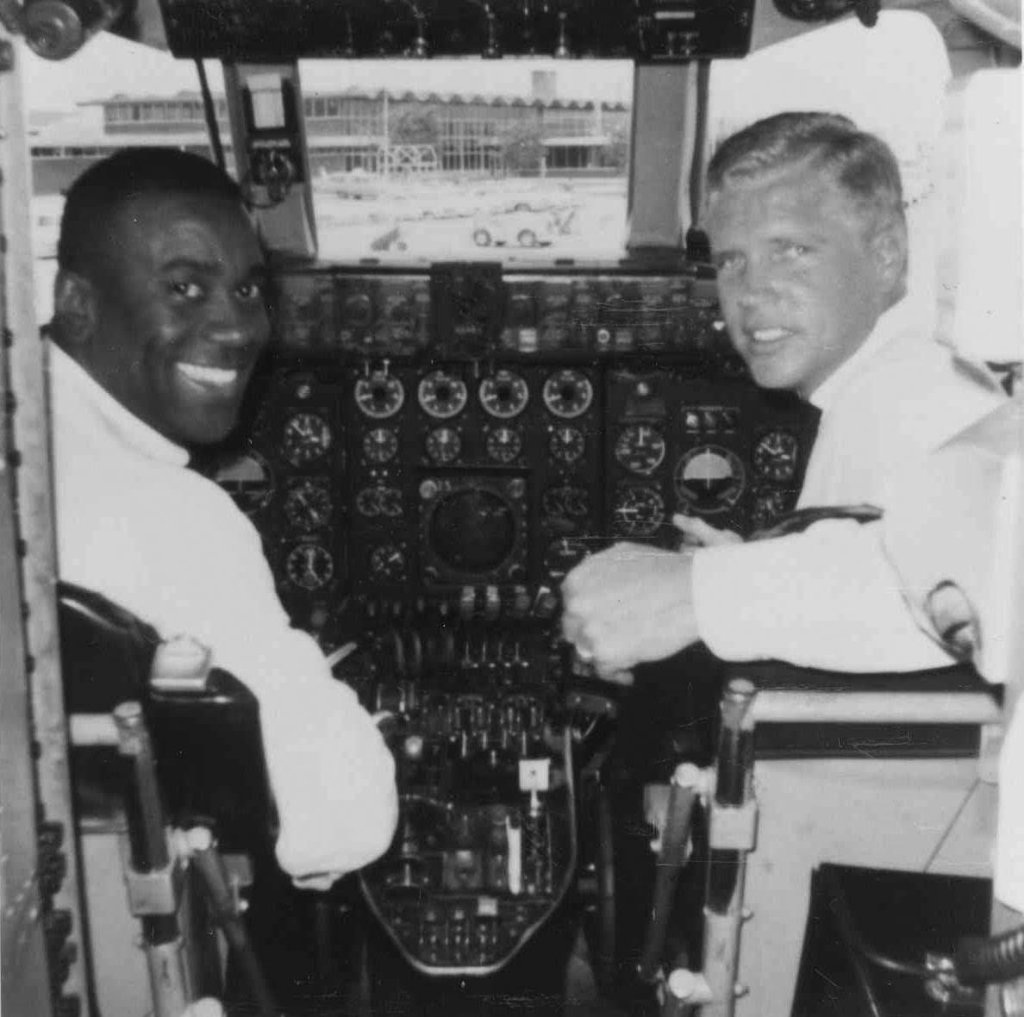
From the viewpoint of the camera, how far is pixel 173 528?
133 centimetres

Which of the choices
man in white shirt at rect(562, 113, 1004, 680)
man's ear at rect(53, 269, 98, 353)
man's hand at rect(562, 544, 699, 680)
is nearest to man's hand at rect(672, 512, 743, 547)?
man in white shirt at rect(562, 113, 1004, 680)

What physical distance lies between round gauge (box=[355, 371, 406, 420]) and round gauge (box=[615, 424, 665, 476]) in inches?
30.6

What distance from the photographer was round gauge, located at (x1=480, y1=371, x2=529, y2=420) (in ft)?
12.0

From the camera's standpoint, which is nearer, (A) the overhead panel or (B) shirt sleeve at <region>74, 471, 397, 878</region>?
(B) shirt sleeve at <region>74, 471, 397, 878</region>

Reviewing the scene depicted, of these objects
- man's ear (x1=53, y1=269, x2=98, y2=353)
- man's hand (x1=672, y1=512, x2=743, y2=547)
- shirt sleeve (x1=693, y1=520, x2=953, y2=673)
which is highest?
man's ear (x1=53, y1=269, x2=98, y2=353)

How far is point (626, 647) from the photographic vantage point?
1.34m

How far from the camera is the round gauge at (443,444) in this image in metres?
3.69

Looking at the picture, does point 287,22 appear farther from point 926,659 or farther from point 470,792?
point 926,659

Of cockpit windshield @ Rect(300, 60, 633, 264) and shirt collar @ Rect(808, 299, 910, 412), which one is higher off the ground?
cockpit windshield @ Rect(300, 60, 633, 264)

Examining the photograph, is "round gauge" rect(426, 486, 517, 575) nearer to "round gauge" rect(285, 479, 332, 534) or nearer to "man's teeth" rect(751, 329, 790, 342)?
"round gauge" rect(285, 479, 332, 534)

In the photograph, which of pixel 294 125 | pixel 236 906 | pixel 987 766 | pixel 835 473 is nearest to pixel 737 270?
pixel 835 473

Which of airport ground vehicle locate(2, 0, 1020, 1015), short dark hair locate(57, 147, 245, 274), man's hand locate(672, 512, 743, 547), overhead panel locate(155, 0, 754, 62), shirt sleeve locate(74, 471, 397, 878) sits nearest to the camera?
shirt sleeve locate(74, 471, 397, 878)

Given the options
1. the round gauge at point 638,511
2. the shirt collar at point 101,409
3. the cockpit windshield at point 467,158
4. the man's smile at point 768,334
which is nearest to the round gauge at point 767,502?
the round gauge at point 638,511

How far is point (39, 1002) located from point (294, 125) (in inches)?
123
